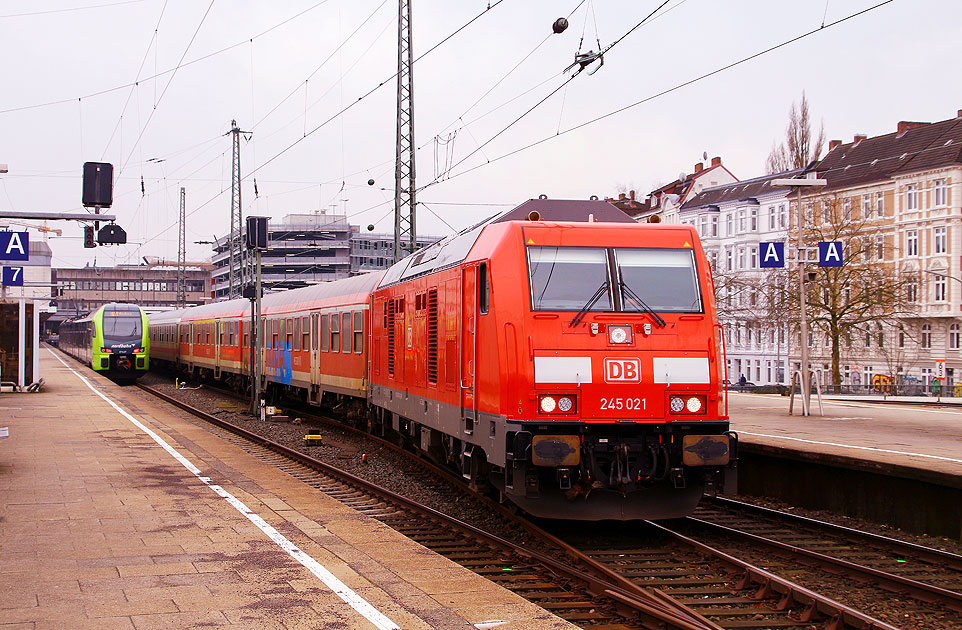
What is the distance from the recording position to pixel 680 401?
992 cm

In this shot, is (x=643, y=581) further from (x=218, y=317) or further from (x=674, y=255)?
(x=218, y=317)

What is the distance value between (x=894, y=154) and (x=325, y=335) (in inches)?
1733

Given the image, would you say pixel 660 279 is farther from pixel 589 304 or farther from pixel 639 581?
pixel 639 581

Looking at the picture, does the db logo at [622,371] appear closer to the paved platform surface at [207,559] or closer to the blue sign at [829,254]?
the paved platform surface at [207,559]

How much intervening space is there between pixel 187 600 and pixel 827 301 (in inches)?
1589

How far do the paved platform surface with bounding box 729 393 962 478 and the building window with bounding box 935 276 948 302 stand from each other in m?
30.4

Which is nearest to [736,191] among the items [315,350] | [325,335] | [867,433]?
[315,350]

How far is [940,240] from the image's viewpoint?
174ft

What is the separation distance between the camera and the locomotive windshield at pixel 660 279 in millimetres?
10305

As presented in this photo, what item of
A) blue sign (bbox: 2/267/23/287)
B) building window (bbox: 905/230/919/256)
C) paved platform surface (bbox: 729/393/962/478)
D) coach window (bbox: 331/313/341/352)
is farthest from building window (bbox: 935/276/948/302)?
blue sign (bbox: 2/267/23/287)

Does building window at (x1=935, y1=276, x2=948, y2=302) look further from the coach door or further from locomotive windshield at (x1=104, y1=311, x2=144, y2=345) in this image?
locomotive windshield at (x1=104, y1=311, x2=144, y2=345)

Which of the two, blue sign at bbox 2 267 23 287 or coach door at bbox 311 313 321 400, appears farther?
blue sign at bbox 2 267 23 287

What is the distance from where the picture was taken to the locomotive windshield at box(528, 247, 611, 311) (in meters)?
10.0

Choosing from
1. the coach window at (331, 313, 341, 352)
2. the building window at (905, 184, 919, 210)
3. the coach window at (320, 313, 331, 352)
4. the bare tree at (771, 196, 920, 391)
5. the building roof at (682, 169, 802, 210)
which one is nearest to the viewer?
the coach window at (331, 313, 341, 352)
